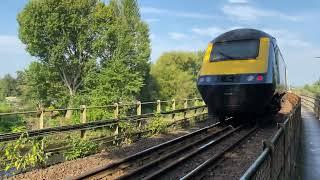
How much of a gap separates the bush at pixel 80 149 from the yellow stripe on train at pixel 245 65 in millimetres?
5057

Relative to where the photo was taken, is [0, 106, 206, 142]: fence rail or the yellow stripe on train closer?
→ [0, 106, 206, 142]: fence rail

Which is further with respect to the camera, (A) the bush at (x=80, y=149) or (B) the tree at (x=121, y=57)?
(B) the tree at (x=121, y=57)

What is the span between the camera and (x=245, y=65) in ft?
48.3

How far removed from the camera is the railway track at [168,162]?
359 inches

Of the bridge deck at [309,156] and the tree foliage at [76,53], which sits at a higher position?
the tree foliage at [76,53]

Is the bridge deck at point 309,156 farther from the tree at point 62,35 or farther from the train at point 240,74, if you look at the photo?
the tree at point 62,35

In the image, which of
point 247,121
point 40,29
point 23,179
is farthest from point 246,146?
point 40,29

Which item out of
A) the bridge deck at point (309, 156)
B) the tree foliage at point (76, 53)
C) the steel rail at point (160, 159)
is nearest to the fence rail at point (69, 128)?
the steel rail at point (160, 159)

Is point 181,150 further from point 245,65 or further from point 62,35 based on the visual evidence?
point 62,35

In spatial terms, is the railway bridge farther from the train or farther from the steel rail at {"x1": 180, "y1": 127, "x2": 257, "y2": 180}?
the train

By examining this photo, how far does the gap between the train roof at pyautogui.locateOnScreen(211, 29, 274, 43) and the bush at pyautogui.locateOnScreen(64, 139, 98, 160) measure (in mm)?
6340

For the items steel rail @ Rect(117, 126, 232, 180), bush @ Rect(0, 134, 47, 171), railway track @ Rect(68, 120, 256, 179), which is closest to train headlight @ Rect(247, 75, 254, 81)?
railway track @ Rect(68, 120, 256, 179)

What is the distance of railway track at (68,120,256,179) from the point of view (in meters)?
9.12

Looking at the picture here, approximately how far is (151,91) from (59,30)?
898 inches
